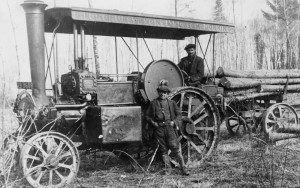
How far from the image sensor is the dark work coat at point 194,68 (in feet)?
27.3

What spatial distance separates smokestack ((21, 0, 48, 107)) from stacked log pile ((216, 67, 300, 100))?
164 inches

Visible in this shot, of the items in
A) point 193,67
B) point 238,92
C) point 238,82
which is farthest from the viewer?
point 238,92

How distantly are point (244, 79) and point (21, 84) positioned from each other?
527 cm

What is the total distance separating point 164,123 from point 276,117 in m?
3.73

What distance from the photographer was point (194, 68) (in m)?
8.46

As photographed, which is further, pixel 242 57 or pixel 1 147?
pixel 242 57

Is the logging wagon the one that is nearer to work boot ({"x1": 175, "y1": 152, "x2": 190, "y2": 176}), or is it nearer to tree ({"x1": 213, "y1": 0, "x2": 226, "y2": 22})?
work boot ({"x1": 175, "y1": 152, "x2": 190, "y2": 176})

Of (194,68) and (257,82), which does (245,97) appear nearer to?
(257,82)

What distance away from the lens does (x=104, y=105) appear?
6789 millimetres

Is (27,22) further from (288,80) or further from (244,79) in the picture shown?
(288,80)

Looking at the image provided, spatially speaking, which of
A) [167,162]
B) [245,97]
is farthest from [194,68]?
[167,162]

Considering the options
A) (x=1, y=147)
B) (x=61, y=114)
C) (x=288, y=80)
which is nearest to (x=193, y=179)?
(x=61, y=114)

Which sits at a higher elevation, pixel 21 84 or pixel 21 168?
pixel 21 84

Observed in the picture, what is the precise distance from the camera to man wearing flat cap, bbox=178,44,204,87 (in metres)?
8.30
